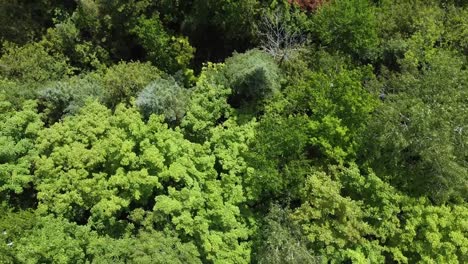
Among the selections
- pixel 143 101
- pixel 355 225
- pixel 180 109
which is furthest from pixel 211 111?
pixel 355 225

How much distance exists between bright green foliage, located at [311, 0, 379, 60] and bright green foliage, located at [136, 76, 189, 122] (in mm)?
8113

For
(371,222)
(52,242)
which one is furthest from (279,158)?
(52,242)

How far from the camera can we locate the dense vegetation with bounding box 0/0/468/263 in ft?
59.2

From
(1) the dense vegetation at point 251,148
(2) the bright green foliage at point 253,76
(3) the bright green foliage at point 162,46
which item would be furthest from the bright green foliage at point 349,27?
(3) the bright green foliage at point 162,46

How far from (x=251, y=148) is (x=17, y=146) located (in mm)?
10241

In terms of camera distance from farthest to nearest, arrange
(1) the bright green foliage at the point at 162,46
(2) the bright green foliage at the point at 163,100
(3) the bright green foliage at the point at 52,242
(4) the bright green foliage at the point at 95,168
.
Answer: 1. (1) the bright green foliage at the point at 162,46
2. (2) the bright green foliage at the point at 163,100
3. (4) the bright green foliage at the point at 95,168
4. (3) the bright green foliage at the point at 52,242

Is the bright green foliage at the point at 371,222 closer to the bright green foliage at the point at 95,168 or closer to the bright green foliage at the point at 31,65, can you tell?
the bright green foliage at the point at 95,168

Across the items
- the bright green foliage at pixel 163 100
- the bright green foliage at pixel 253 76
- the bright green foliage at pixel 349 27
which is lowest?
the bright green foliage at pixel 163 100

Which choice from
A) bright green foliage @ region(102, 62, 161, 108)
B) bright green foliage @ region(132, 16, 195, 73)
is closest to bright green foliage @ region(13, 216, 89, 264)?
bright green foliage @ region(102, 62, 161, 108)

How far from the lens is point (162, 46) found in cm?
2297

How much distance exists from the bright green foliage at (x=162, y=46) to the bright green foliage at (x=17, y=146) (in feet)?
21.6

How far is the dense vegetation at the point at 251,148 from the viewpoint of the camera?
59.2ft

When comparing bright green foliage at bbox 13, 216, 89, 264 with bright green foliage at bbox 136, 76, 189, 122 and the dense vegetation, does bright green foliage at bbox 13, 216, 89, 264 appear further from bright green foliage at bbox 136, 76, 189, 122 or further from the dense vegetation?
bright green foliage at bbox 136, 76, 189, 122

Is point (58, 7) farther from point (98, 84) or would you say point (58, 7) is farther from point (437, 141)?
point (437, 141)
